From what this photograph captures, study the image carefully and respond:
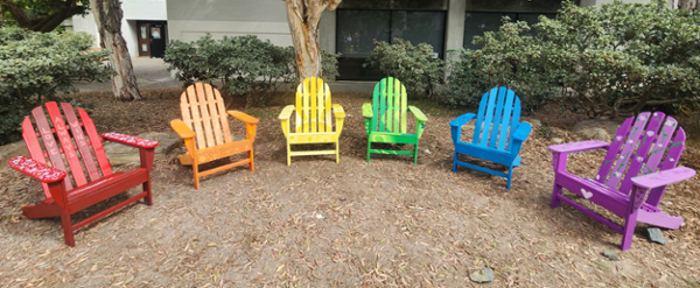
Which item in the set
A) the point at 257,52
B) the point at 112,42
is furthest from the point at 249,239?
the point at 112,42

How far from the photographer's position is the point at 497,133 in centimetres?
396

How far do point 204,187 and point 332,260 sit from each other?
5.60 ft

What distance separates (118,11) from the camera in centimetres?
676

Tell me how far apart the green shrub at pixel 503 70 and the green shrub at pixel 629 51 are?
14.5 inches

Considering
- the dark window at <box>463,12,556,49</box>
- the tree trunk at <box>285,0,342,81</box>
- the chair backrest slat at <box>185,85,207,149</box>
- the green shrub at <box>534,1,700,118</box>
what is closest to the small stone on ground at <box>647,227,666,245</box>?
the green shrub at <box>534,1,700,118</box>

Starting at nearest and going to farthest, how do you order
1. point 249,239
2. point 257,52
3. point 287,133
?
point 249,239 → point 287,133 → point 257,52

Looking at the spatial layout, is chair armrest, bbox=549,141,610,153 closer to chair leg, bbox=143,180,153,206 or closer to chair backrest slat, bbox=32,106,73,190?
chair leg, bbox=143,180,153,206

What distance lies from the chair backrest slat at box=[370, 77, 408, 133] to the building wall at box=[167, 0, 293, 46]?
6.06 metres

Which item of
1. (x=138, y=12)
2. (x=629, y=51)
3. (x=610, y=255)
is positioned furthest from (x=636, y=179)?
(x=138, y=12)

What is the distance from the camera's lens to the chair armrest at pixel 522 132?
3.41m

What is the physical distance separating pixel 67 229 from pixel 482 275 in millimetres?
2802

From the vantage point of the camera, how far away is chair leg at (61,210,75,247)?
254cm

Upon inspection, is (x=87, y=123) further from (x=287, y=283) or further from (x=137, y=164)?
(x=287, y=283)

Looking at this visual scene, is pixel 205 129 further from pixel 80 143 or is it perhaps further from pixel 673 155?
pixel 673 155
